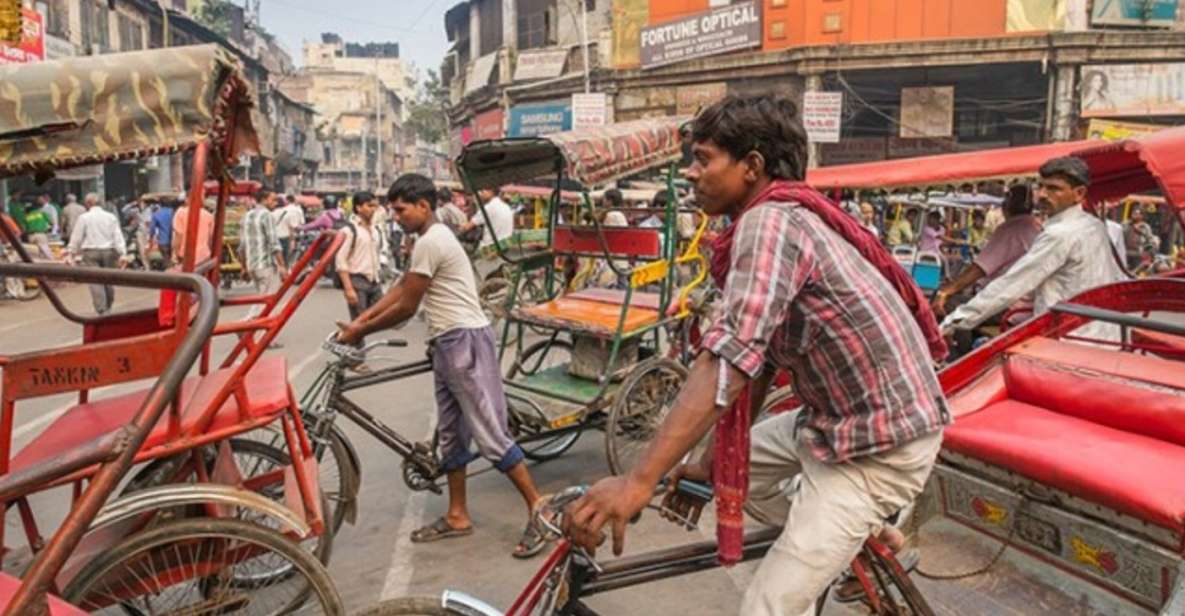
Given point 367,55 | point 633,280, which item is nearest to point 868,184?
point 633,280

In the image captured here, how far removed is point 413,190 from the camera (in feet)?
13.3

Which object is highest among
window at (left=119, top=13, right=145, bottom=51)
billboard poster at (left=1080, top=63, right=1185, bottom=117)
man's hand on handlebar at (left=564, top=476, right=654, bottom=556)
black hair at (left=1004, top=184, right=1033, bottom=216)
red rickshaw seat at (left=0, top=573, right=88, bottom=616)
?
window at (left=119, top=13, right=145, bottom=51)

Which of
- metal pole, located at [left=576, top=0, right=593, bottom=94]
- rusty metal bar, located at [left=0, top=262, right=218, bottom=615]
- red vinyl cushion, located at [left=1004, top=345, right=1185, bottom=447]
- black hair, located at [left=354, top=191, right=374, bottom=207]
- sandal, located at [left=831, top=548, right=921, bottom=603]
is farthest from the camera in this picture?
metal pole, located at [left=576, top=0, right=593, bottom=94]

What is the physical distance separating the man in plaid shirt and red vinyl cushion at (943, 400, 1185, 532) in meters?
0.96

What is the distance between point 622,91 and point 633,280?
18519mm

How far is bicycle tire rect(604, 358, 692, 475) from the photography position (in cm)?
469

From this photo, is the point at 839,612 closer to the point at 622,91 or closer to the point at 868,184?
the point at 868,184

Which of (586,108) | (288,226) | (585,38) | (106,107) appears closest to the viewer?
(106,107)

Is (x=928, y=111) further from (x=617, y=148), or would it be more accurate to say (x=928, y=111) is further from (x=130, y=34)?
(x=130, y=34)

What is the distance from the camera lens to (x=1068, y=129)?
1795 centimetres

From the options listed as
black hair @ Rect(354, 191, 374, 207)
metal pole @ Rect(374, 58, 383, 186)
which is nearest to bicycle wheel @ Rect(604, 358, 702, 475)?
black hair @ Rect(354, 191, 374, 207)

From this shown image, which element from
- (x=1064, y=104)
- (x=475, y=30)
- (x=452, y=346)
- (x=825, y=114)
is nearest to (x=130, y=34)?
(x=475, y=30)

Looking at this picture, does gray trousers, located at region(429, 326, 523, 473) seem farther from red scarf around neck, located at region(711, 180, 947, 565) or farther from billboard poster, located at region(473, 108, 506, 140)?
billboard poster, located at region(473, 108, 506, 140)

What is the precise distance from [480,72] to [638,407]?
81.7 ft
